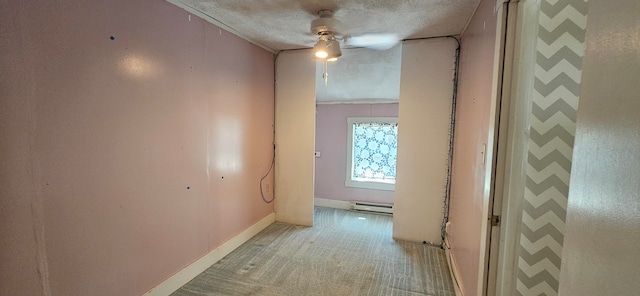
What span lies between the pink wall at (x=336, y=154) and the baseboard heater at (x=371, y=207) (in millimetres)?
75

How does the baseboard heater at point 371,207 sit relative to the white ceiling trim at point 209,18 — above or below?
below

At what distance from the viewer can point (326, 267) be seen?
2367 millimetres

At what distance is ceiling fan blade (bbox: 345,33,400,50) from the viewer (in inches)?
103

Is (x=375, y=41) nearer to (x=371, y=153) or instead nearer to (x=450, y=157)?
(x=450, y=157)

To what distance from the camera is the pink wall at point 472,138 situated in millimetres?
1539

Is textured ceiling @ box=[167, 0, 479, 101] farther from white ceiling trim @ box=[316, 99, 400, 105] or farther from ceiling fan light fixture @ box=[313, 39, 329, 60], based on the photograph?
white ceiling trim @ box=[316, 99, 400, 105]

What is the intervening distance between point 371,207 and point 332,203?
2.13 ft

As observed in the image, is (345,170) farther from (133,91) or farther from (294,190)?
(133,91)

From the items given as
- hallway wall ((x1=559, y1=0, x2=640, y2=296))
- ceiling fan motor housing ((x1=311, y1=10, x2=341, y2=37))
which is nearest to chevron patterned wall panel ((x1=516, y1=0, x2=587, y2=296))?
hallway wall ((x1=559, y1=0, x2=640, y2=296))

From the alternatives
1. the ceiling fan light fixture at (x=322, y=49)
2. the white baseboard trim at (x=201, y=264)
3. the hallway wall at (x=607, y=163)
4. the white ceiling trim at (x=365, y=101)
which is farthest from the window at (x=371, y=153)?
the hallway wall at (x=607, y=163)

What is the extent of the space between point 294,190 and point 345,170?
3.90 ft

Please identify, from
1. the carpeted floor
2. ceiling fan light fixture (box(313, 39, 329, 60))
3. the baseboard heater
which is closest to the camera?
the carpeted floor

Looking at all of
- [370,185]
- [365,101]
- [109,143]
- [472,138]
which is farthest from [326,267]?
[365,101]

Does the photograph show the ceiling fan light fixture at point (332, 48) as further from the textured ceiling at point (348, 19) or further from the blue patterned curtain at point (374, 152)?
the blue patterned curtain at point (374, 152)
